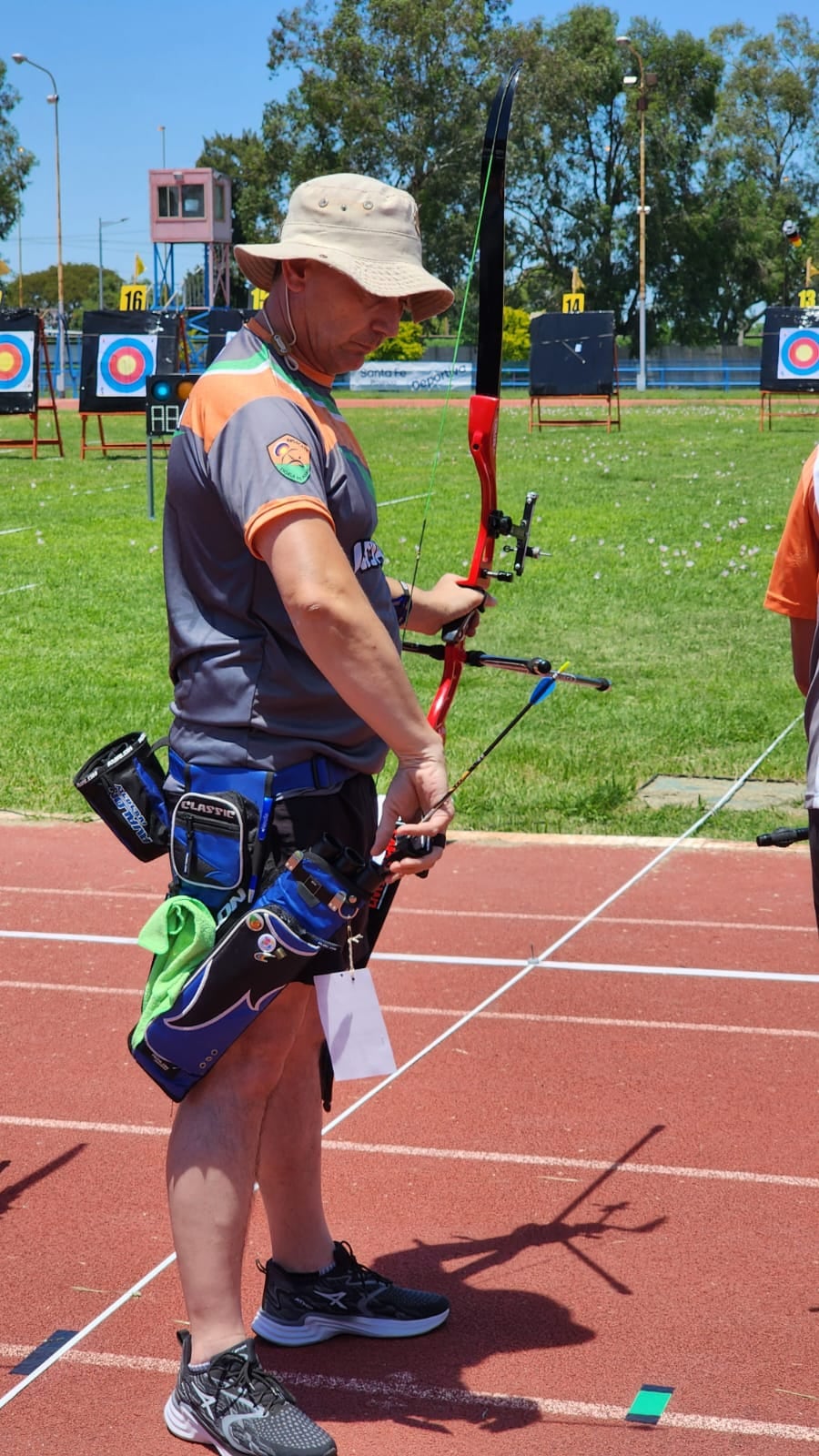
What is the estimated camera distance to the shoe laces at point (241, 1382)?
2.50m

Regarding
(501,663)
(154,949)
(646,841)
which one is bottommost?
(646,841)

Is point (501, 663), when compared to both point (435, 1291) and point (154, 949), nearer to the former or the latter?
point (154, 949)

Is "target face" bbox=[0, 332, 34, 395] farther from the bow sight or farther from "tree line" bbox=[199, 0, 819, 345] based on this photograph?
"tree line" bbox=[199, 0, 819, 345]

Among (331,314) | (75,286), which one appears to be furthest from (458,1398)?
(75,286)

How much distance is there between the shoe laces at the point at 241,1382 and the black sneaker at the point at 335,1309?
0.34 meters

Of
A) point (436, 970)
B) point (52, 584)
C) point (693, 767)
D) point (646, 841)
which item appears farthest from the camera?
point (52, 584)

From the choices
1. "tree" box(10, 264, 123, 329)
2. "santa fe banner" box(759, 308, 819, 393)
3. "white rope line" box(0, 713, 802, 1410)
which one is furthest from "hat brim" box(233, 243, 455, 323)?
"tree" box(10, 264, 123, 329)

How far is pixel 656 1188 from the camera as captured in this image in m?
3.46

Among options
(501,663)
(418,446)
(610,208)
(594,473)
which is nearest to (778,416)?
(418,446)

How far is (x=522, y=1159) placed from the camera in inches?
142

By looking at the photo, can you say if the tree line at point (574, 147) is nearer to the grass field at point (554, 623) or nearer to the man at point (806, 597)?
the grass field at point (554, 623)

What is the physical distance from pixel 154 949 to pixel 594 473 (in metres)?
15.5

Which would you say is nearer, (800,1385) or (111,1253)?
(800,1385)

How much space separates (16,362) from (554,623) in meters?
13.3
